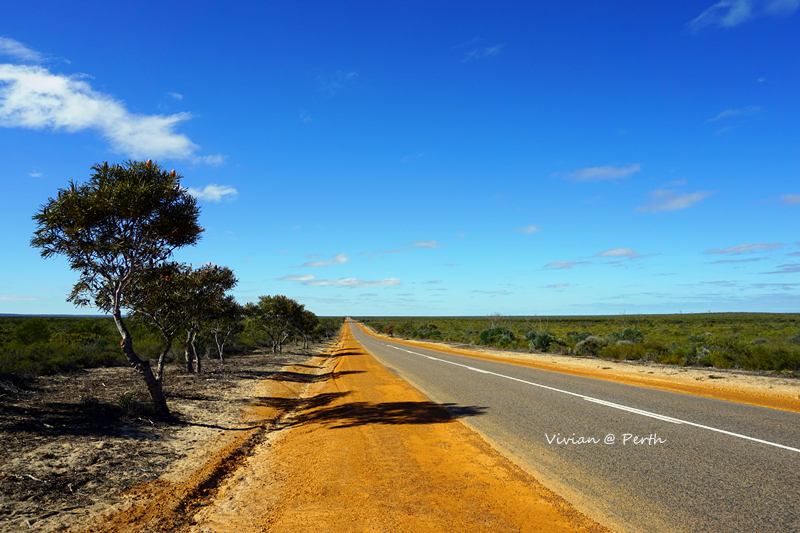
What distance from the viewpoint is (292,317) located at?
38.7 meters

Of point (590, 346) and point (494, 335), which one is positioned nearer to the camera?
point (590, 346)

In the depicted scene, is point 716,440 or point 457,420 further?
point 457,420

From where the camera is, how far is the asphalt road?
420 centimetres

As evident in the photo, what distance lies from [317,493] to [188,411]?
7.07m

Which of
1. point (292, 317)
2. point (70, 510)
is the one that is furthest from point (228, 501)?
point (292, 317)

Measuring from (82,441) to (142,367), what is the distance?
2.06m

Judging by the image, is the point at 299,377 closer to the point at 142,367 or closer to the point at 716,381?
the point at 142,367

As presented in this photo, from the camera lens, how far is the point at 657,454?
19.8 feet

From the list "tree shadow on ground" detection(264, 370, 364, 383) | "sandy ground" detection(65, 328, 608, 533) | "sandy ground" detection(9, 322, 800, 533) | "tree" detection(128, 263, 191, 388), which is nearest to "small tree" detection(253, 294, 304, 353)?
"tree shadow on ground" detection(264, 370, 364, 383)

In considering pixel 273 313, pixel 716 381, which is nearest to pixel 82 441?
pixel 716 381

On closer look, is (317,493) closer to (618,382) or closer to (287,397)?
(287,397)

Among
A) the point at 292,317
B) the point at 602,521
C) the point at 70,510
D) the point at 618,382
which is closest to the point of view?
the point at 602,521

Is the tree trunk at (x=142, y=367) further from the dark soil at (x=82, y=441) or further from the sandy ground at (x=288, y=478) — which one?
the sandy ground at (x=288, y=478)

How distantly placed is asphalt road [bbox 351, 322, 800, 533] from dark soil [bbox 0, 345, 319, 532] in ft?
19.0
